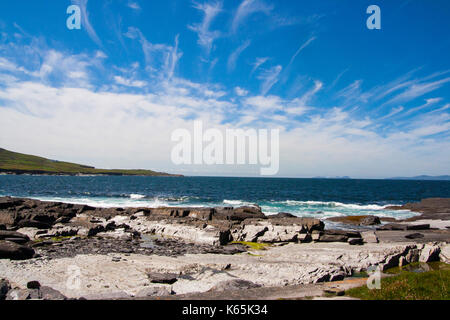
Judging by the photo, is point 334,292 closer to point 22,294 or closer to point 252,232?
point 22,294

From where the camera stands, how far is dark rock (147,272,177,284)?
50.8 ft

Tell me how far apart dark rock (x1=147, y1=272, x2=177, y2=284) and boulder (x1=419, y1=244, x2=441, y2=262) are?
1918cm

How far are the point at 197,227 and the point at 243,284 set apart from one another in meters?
17.2

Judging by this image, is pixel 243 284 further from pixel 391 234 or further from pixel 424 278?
pixel 391 234

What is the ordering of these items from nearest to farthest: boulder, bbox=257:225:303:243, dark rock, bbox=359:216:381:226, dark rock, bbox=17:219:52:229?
boulder, bbox=257:225:303:243 → dark rock, bbox=17:219:52:229 → dark rock, bbox=359:216:381:226

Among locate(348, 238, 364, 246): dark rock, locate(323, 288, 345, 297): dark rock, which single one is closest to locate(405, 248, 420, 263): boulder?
locate(348, 238, 364, 246): dark rock

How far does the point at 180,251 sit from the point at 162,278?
8351 millimetres

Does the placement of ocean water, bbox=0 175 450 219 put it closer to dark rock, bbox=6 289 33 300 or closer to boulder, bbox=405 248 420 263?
boulder, bbox=405 248 420 263

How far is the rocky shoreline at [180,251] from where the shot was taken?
50.0ft

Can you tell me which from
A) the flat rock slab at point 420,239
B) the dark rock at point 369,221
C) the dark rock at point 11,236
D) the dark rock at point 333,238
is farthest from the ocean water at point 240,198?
the dark rock at point 11,236

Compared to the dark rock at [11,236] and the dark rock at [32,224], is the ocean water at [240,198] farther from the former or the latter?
the dark rock at [11,236]

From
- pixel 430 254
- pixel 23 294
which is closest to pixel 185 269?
pixel 23 294

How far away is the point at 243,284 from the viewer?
1411cm
